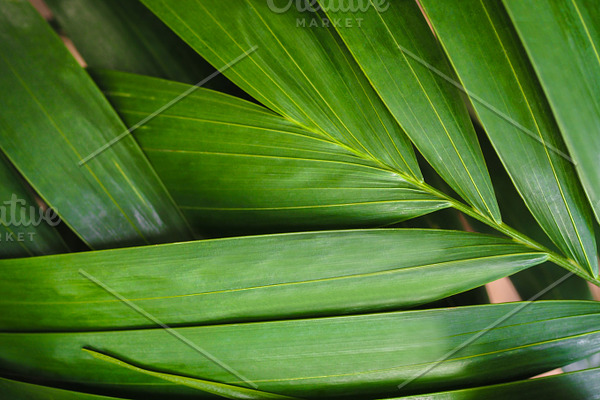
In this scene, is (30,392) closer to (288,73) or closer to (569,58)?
(288,73)

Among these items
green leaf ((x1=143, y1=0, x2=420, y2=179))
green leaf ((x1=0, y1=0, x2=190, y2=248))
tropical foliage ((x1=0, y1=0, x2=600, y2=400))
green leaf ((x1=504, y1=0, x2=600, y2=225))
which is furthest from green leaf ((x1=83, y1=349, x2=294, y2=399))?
green leaf ((x1=504, y1=0, x2=600, y2=225))

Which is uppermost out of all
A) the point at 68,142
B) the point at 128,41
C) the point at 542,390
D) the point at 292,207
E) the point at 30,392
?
the point at 128,41

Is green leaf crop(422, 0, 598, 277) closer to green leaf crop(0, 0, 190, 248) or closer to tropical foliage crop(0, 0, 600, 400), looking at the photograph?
tropical foliage crop(0, 0, 600, 400)

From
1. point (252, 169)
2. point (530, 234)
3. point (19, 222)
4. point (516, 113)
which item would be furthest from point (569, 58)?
point (19, 222)

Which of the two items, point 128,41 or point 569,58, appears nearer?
point 569,58

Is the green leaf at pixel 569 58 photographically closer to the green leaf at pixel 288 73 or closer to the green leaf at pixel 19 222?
the green leaf at pixel 288 73

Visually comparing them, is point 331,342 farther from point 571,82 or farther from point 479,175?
point 571,82

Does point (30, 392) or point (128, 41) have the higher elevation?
point (128, 41)

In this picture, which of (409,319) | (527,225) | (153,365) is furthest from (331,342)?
(527,225)

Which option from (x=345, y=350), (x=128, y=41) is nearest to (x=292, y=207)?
(x=345, y=350)
